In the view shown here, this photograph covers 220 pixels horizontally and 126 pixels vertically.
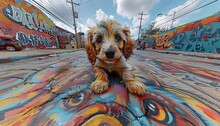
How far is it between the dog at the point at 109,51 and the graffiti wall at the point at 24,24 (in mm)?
11344

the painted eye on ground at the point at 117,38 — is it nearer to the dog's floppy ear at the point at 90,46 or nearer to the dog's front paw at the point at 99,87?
the dog's floppy ear at the point at 90,46

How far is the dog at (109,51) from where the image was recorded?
1.20 m

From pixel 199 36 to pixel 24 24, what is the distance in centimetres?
1921

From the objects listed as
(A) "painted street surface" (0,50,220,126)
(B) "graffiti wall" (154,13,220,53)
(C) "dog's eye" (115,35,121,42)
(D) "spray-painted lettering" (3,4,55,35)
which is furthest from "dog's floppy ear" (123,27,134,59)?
(D) "spray-painted lettering" (3,4,55,35)

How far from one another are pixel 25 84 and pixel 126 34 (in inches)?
74.9

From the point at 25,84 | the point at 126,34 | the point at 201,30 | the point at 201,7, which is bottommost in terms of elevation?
the point at 25,84

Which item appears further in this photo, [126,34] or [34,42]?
[34,42]

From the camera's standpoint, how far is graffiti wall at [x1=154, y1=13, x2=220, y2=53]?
28.6 ft

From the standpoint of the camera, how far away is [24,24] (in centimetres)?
1064

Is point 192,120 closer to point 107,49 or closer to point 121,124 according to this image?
point 121,124

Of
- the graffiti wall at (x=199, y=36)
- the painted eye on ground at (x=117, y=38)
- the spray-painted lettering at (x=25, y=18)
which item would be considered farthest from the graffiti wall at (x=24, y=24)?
the graffiti wall at (x=199, y=36)

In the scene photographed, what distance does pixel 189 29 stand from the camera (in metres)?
11.3

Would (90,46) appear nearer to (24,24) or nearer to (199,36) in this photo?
(199,36)

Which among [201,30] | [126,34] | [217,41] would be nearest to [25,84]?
[126,34]
